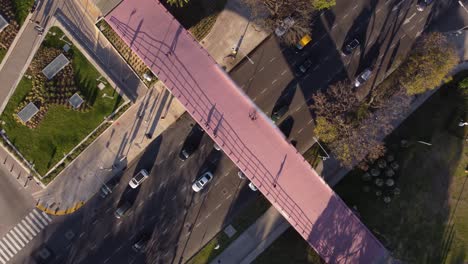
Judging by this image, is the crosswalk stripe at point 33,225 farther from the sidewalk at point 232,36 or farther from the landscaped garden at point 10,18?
the sidewalk at point 232,36

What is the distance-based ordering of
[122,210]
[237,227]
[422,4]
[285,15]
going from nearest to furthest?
[285,15] < [122,210] < [237,227] < [422,4]

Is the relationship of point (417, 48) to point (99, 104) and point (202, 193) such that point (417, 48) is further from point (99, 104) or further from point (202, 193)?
point (99, 104)

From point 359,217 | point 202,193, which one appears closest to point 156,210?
point 202,193

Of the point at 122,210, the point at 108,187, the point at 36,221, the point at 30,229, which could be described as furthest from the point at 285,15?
the point at 30,229

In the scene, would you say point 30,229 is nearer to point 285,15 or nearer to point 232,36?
point 232,36

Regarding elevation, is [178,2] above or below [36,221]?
above

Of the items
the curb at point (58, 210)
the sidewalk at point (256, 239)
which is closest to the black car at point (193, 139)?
the sidewalk at point (256, 239)
